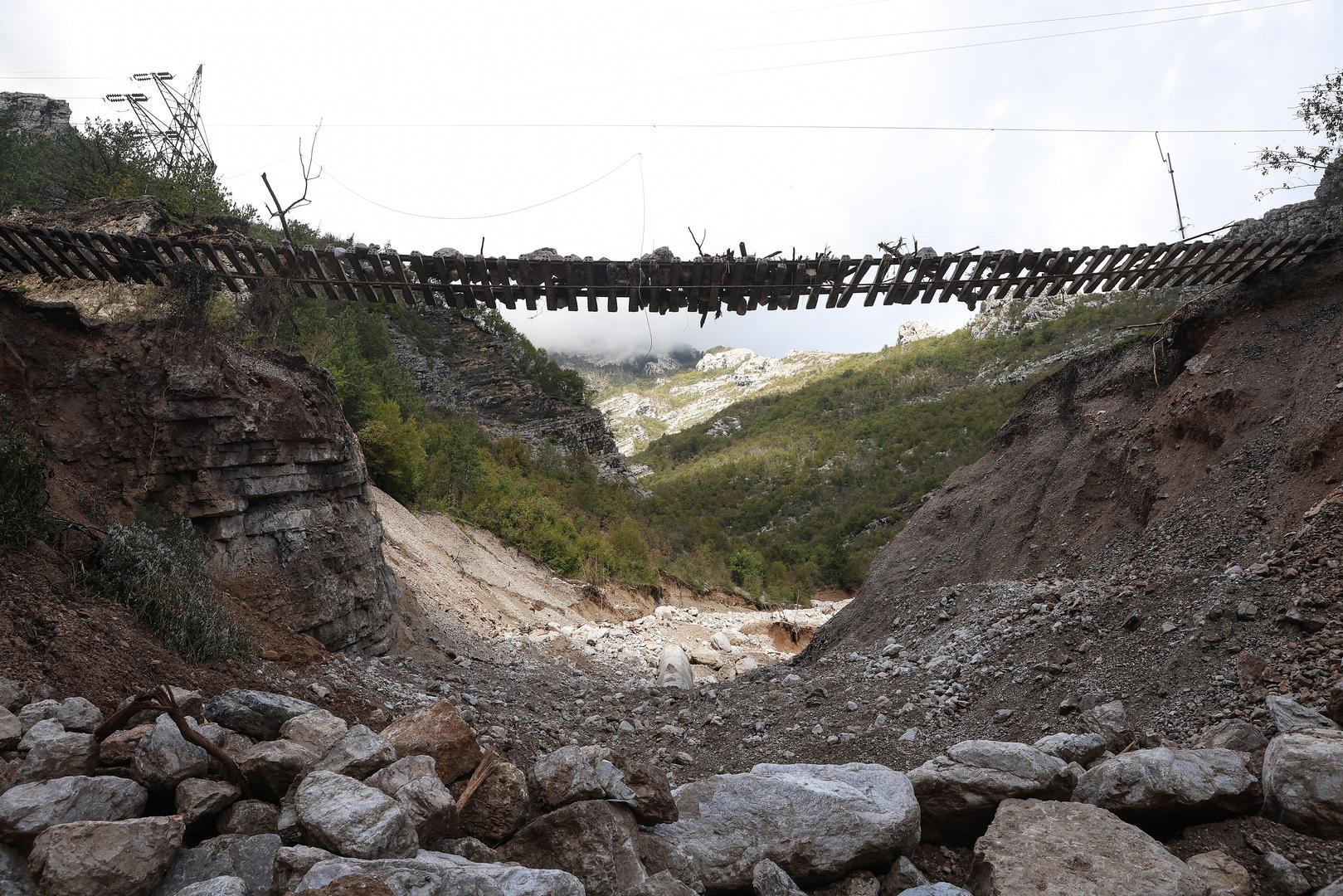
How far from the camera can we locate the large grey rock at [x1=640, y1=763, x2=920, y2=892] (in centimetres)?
364

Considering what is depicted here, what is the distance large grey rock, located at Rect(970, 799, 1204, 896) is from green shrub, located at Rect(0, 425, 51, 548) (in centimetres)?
659

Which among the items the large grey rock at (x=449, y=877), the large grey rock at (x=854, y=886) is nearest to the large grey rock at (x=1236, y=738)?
the large grey rock at (x=854, y=886)

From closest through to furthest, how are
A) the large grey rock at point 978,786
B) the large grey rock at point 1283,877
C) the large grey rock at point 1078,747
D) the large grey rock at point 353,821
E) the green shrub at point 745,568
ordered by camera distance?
the large grey rock at point 353,821
the large grey rock at point 1283,877
the large grey rock at point 978,786
the large grey rock at point 1078,747
the green shrub at point 745,568

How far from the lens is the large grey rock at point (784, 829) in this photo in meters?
3.64

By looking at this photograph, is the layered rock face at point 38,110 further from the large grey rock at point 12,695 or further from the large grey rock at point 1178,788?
the large grey rock at point 1178,788

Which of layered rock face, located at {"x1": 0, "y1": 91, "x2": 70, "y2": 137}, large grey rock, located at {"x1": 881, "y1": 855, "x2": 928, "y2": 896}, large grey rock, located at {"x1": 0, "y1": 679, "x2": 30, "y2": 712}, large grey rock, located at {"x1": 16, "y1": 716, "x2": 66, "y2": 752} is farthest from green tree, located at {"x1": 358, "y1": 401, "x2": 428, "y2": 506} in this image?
layered rock face, located at {"x1": 0, "y1": 91, "x2": 70, "y2": 137}

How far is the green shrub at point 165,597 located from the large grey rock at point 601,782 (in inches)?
134

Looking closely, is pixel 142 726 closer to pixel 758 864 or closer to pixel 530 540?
pixel 758 864

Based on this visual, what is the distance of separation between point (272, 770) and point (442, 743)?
783mm

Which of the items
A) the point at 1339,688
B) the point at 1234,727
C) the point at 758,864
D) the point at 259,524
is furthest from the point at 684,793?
the point at 259,524

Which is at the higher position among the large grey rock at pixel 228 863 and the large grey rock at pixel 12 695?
the large grey rock at pixel 12 695

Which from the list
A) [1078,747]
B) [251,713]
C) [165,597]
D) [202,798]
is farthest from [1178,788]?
[165,597]

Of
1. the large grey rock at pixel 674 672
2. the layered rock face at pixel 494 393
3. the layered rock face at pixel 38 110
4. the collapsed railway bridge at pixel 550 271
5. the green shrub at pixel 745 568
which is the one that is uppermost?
the layered rock face at pixel 38 110

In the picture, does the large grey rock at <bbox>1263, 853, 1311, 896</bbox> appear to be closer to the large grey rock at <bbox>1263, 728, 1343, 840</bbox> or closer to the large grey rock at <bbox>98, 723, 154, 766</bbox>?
the large grey rock at <bbox>1263, 728, 1343, 840</bbox>
